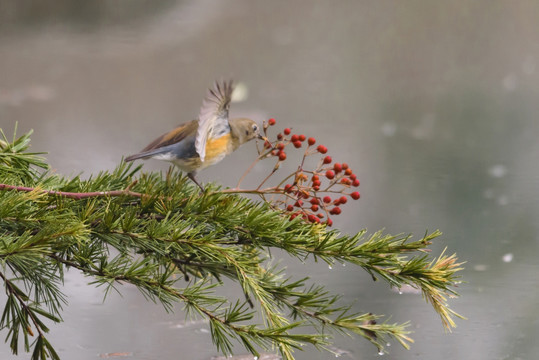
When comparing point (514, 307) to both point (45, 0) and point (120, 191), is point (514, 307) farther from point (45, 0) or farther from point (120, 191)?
point (45, 0)

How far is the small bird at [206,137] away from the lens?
507mm

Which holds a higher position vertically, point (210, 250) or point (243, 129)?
point (243, 129)

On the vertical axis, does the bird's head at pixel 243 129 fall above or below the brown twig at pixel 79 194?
above

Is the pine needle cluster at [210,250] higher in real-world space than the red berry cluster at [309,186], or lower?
lower

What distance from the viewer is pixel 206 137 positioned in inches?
20.4

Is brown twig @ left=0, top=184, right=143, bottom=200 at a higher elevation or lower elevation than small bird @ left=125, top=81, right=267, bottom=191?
lower

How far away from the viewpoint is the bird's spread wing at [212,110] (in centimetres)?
50

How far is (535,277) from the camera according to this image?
1090 mm

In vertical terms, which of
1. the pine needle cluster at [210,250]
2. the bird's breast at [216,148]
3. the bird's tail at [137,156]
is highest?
the bird's breast at [216,148]

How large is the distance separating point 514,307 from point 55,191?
0.69 metres

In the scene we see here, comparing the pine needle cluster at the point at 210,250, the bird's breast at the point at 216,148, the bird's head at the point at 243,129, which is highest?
the bird's head at the point at 243,129

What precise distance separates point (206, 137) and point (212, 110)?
0.02 metres

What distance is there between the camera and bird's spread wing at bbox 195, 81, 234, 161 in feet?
1.66

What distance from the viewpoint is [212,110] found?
510mm
